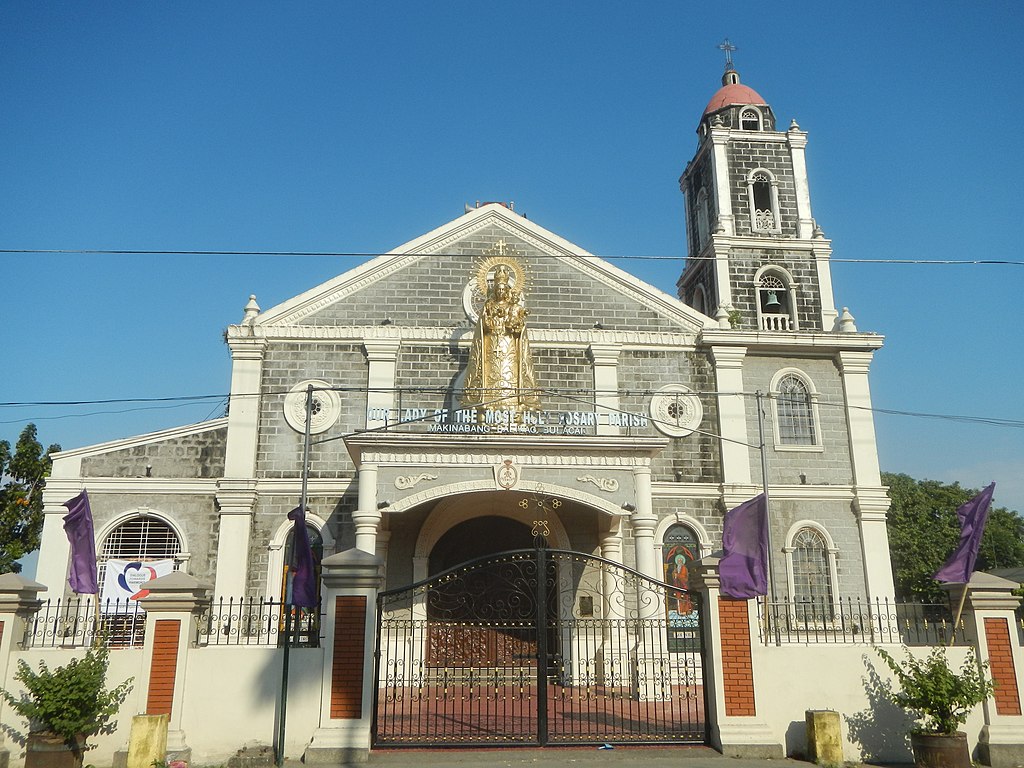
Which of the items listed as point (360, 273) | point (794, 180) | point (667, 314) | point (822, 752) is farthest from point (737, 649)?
point (794, 180)

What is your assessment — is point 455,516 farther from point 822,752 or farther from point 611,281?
point 822,752

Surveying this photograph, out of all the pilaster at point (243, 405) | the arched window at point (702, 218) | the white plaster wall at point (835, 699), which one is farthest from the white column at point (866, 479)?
the pilaster at point (243, 405)

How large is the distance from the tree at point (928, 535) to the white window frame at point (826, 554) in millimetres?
15814

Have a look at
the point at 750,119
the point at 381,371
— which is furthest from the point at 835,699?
the point at 750,119

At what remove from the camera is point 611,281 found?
22.5m

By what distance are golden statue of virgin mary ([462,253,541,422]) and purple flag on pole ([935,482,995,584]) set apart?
8869 millimetres

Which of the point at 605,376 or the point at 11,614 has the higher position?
the point at 605,376

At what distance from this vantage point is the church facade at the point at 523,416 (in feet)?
63.7

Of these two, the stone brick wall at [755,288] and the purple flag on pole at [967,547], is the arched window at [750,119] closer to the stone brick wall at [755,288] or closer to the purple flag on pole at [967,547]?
the stone brick wall at [755,288]

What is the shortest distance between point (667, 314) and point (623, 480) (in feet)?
21.2

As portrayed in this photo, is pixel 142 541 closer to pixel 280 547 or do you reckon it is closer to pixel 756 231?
pixel 280 547

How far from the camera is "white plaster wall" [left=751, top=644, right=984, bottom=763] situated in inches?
452

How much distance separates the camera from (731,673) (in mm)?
11562

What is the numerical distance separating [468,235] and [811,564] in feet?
38.8
